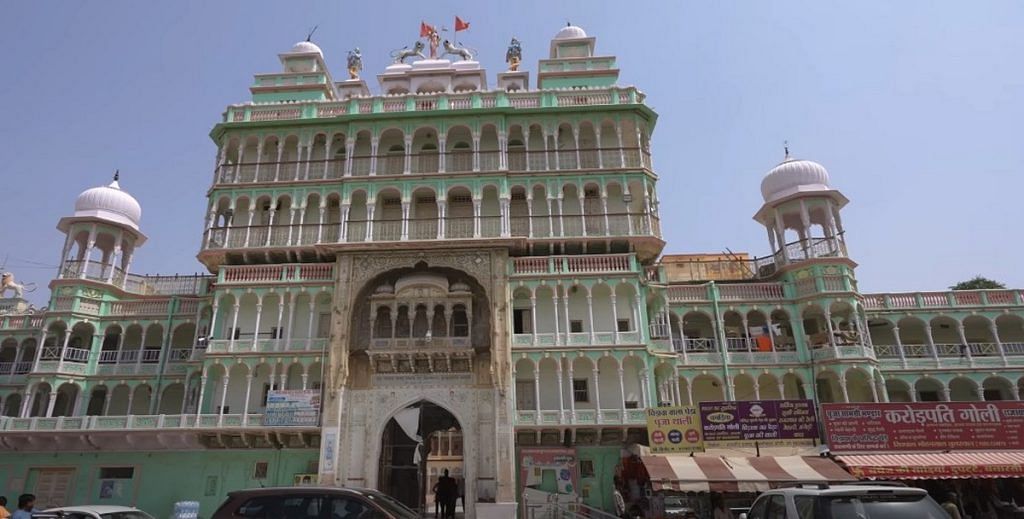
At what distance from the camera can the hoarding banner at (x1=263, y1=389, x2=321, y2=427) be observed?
26.2 metres

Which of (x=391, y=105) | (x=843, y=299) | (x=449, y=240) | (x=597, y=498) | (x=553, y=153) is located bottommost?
(x=597, y=498)

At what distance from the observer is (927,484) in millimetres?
22281

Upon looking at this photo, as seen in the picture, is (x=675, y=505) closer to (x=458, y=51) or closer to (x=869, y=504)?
(x=869, y=504)

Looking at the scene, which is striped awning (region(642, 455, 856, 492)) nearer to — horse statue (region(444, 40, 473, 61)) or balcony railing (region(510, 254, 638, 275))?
balcony railing (region(510, 254, 638, 275))

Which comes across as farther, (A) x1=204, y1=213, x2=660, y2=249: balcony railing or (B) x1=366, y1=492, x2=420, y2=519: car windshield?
(A) x1=204, y1=213, x2=660, y2=249: balcony railing

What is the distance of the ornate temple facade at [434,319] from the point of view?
88.4 ft

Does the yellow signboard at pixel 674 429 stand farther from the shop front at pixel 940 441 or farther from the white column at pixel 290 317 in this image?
the white column at pixel 290 317

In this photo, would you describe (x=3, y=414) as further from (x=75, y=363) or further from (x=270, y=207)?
(x=270, y=207)

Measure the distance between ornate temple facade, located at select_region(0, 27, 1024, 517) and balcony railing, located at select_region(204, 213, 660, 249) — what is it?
4.8 inches

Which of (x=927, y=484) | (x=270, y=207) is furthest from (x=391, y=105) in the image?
(x=927, y=484)

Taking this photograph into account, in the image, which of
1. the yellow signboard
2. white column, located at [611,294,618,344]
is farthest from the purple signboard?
white column, located at [611,294,618,344]

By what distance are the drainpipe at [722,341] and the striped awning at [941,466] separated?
7.91 m

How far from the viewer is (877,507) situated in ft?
23.6

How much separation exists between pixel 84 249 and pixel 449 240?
21.3 m
